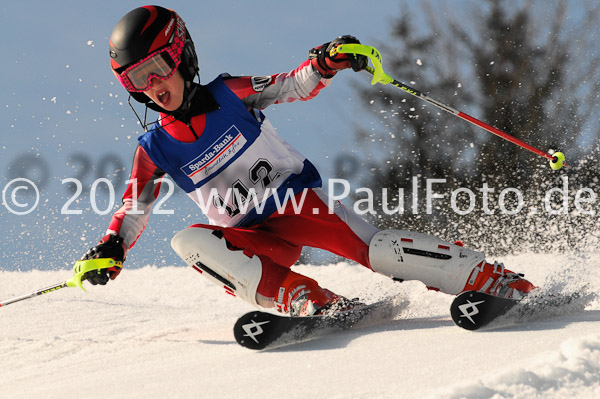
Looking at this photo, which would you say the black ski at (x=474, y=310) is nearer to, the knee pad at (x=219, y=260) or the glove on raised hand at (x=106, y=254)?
the knee pad at (x=219, y=260)

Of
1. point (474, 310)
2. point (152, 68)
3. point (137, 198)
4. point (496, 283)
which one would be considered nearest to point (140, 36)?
point (152, 68)

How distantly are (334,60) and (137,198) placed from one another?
140cm

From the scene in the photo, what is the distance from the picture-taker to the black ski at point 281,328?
2766 millimetres

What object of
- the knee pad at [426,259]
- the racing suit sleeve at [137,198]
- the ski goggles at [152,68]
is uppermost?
the ski goggles at [152,68]

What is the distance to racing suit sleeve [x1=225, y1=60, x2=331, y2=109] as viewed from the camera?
351 centimetres

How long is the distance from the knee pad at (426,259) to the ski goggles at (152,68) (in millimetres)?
1453

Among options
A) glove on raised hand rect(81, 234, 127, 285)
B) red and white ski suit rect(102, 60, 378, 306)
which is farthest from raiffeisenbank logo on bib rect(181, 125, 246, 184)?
glove on raised hand rect(81, 234, 127, 285)

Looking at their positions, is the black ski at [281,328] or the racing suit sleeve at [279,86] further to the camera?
the racing suit sleeve at [279,86]

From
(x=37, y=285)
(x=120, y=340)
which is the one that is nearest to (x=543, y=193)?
(x=37, y=285)

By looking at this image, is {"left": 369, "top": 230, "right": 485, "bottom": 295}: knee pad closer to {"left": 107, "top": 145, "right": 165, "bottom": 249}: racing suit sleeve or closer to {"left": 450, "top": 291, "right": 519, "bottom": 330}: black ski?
{"left": 450, "top": 291, "right": 519, "bottom": 330}: black ski

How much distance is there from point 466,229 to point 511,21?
4.71 metres

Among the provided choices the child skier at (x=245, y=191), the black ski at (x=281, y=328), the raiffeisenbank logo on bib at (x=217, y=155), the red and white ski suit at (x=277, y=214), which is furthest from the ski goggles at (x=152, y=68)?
the black ski at (x=281, y=328)

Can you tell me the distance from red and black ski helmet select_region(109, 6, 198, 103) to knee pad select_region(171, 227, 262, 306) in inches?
36.0

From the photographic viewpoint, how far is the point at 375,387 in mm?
2072
